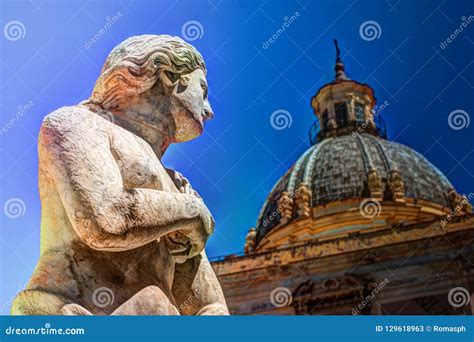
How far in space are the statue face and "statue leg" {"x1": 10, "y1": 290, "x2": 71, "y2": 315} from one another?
3.20 ft

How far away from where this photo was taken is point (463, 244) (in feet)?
89.0

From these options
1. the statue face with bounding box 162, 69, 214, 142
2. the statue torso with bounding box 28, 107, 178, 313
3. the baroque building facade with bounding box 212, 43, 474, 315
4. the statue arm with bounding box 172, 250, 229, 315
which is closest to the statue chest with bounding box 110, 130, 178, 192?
the statue torso with bounding box 28, 107, 178, 313

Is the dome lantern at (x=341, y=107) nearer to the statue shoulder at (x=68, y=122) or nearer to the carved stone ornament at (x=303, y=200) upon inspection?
the carved stone ornament at (x=303, y=200)

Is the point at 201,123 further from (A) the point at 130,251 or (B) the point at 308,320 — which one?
(B) the point at 308,320

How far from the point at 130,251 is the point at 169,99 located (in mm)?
734

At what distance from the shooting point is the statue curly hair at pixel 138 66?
3.36m

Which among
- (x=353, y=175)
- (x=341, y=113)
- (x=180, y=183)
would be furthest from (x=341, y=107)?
(x=180, y=183)

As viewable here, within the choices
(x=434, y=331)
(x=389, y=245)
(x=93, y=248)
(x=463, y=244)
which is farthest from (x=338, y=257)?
(x=93, y=248)

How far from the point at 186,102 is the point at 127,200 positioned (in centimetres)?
69

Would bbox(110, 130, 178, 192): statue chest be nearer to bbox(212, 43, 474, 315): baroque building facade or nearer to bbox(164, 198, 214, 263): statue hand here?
bbox(164, 198, 214, 263): statue hand

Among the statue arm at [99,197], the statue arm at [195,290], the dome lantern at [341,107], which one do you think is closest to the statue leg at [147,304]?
the statue arm at [99,197]

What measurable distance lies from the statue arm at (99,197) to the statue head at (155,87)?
0.31m

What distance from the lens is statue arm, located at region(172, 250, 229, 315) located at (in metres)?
3.41

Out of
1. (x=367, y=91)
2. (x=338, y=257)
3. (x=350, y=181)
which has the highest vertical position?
(x=367, y=91)
